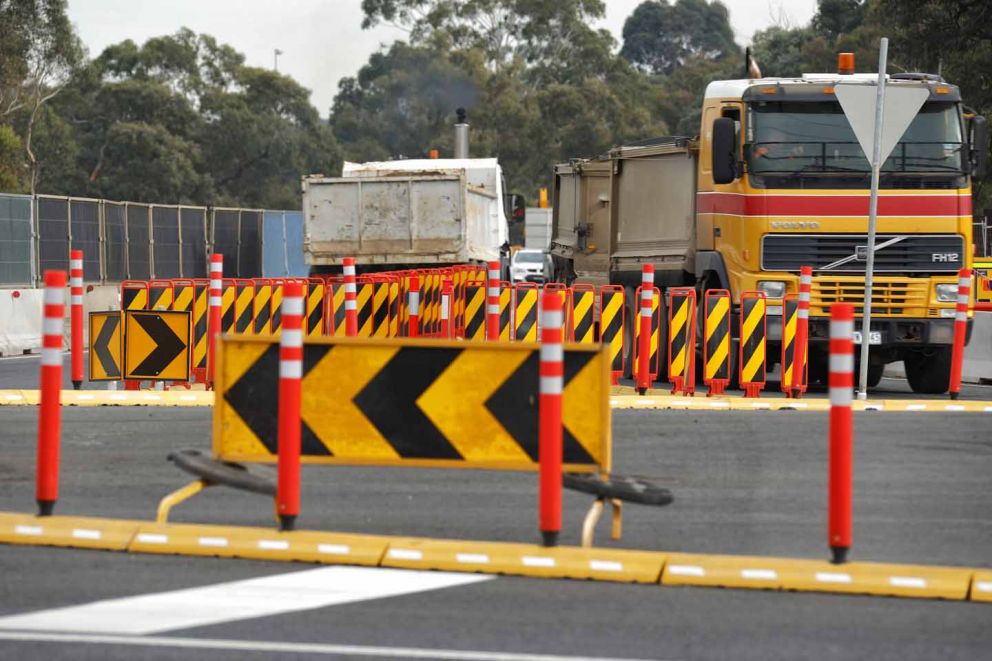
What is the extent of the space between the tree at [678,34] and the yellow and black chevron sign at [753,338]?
136244mm

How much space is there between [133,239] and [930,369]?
Result: 18.8 metres

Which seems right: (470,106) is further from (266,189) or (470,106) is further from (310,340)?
(310,340)

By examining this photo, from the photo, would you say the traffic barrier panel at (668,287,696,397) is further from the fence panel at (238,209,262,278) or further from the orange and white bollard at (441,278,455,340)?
the fence panel at (238,209,262,278)

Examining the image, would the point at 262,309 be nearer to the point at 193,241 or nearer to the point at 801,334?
the point at 801,334

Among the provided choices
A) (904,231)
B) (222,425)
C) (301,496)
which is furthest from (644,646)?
(904,231)

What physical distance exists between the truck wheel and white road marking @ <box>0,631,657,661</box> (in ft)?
47.0

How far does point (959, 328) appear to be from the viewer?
18547 millimetres

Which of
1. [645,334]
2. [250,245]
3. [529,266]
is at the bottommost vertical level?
[529,266]

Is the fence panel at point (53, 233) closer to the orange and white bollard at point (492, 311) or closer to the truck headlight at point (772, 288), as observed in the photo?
the orange and white bollard at point (492, 311)

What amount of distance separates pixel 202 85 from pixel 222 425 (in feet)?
277

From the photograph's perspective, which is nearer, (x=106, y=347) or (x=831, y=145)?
(x=106, y=347)

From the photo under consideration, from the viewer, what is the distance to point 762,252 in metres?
19.2

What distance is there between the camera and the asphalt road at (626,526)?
22.6 ft

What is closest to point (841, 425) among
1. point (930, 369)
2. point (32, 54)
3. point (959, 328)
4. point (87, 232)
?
point (959, 328)
